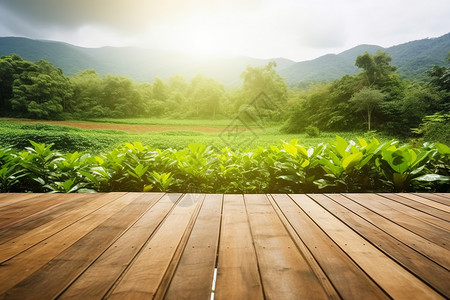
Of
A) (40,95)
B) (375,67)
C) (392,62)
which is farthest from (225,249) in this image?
(392,62)

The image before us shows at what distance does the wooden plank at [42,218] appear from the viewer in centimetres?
95

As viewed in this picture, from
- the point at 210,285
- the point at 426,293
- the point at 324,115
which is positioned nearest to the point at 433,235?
the point at 426,293

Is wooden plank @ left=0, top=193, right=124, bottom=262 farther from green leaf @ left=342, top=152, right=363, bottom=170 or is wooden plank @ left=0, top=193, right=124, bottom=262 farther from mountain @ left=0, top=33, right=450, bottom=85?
mountain @ left=0, top=33, right=450, bottom=85

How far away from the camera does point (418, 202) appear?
1.36 m

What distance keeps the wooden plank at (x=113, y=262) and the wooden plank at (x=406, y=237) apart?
1.08 m

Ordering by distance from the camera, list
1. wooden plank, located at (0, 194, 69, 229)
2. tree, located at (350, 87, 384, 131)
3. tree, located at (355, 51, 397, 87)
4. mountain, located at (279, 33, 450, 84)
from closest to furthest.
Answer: wooden plank, located at (0, 194, 69, 229), tree, located at (350, 87, 384, 131), tree, located at (355, 51, 397, 87), mountain, located at (279, 33, 450, 84)

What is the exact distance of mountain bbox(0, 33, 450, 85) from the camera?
114ft

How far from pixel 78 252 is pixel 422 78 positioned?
96.2ft

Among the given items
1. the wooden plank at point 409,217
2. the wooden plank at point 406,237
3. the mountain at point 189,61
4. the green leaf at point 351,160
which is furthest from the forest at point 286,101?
the wooden plank at point 406,237

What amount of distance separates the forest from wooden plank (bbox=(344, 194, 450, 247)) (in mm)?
7731

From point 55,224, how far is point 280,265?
1085 mm

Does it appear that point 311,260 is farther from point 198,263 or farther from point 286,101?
point 286,101

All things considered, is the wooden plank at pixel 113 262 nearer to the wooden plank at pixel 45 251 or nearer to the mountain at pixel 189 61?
the wooden plank at pixel 45 251

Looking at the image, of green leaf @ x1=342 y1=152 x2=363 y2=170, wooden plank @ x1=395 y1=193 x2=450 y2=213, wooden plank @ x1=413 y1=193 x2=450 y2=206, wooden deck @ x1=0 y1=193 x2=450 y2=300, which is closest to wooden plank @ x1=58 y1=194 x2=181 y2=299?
wooden deck @ x1=0 y1=193 x2=450 y2=300
